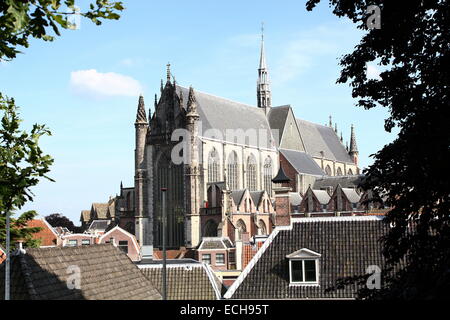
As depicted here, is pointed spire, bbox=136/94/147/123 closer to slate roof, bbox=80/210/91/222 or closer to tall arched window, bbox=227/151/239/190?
tall arched window, bbox=227/151/239/190

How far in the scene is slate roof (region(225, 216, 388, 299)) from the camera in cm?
1809

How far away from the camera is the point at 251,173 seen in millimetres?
71938

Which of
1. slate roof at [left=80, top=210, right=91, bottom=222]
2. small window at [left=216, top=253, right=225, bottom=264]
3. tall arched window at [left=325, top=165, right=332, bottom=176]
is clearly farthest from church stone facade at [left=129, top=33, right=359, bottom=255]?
slate roof at [left=80, top=210, right=91, bottom=222]

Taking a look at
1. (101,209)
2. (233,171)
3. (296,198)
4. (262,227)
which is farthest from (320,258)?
(101,209)

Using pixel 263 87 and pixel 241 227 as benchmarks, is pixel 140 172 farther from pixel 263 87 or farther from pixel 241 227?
pixel 263 87

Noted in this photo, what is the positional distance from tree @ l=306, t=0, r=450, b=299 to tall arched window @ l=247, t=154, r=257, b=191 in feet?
201

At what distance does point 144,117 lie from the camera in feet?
221

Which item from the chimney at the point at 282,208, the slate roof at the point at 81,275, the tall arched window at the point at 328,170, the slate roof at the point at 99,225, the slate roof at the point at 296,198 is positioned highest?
the tall arched window at the point at 328,170

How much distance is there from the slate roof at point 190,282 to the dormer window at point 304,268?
13.1 ft

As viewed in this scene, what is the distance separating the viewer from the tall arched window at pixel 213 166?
64.2 meters

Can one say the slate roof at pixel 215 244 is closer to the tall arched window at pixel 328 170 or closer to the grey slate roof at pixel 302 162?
the grey slate roof at pixel 302 162

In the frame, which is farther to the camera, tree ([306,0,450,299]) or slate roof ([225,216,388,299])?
slate roof ([225,216,388,299])

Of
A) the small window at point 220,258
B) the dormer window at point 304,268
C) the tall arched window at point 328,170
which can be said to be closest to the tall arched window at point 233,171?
the small window at point 220,258

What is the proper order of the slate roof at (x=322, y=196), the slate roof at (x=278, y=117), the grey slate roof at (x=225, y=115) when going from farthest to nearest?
the slate roof at (x=278, y=117), the slate roof at (x=322, y=196), the grey slate roof at (x=225, y=115)
